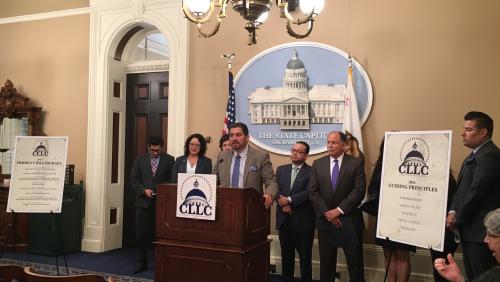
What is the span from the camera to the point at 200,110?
18.3ft

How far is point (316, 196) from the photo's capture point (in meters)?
4.04

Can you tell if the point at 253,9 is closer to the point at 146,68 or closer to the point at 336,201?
the point at 336,201

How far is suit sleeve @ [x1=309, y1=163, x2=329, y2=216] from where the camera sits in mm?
3971

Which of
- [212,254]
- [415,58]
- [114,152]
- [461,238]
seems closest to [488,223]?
[461,238]

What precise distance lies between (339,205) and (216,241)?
1.24 m

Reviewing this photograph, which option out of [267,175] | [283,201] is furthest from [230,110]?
[267,175]

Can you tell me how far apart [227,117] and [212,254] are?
7.65ft

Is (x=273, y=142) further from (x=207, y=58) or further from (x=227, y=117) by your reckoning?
(x=207, y=58)

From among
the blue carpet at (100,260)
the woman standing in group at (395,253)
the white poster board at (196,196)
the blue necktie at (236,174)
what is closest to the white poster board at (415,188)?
the woman standing in group at (395,253)

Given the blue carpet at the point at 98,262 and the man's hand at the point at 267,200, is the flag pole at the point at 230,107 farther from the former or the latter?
the man's hand at the point at 267,200

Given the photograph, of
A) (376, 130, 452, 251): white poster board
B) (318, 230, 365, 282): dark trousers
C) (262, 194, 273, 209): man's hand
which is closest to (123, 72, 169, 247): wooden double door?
(318, 230, 365, 282): dark trousers

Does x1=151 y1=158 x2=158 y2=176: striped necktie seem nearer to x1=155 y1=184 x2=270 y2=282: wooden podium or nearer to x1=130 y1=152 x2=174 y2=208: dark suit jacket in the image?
x1=130 y1=152 x2=174 y2=208: dark suit jacket

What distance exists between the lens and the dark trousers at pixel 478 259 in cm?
306

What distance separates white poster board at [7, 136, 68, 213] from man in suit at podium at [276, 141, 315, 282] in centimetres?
200
